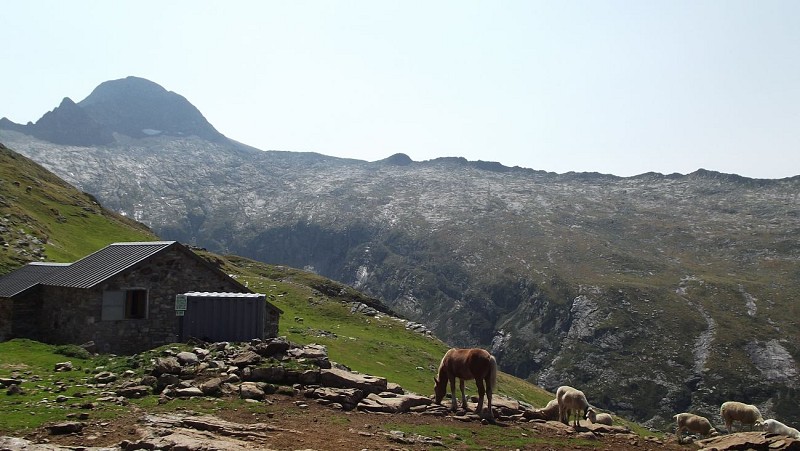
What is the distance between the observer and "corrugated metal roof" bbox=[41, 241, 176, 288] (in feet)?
124

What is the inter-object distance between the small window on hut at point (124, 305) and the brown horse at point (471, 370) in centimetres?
2070

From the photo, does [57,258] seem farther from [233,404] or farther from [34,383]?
[233,404]

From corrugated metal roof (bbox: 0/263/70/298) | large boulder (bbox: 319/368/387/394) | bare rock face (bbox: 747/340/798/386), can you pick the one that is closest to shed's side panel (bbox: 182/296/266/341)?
large boulder (bbox: 319/368/387/394)

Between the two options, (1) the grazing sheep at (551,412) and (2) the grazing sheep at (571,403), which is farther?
(1) the grazing sheep at (551,412)

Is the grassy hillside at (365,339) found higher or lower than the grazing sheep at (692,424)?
lower

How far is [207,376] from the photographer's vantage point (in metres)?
25.8

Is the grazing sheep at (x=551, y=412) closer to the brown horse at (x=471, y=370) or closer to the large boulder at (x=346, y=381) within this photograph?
the brown horse at (x=471, y=370)

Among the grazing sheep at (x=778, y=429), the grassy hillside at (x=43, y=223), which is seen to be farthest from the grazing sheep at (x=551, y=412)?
the grassy hillside at (x=43, y=223)

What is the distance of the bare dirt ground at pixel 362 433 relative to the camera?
18.5 metres

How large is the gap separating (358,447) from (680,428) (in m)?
16.0

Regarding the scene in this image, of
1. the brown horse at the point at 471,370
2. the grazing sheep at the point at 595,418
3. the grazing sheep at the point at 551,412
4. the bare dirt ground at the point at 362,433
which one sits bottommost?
the grazing sheep at the point at 595,418

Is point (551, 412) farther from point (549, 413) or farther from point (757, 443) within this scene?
point (757, 443)

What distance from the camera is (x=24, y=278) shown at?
43.0 meters

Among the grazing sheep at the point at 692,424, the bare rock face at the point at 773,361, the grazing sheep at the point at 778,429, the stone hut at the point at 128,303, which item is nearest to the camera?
the grazing sheep at the point at 778,429
